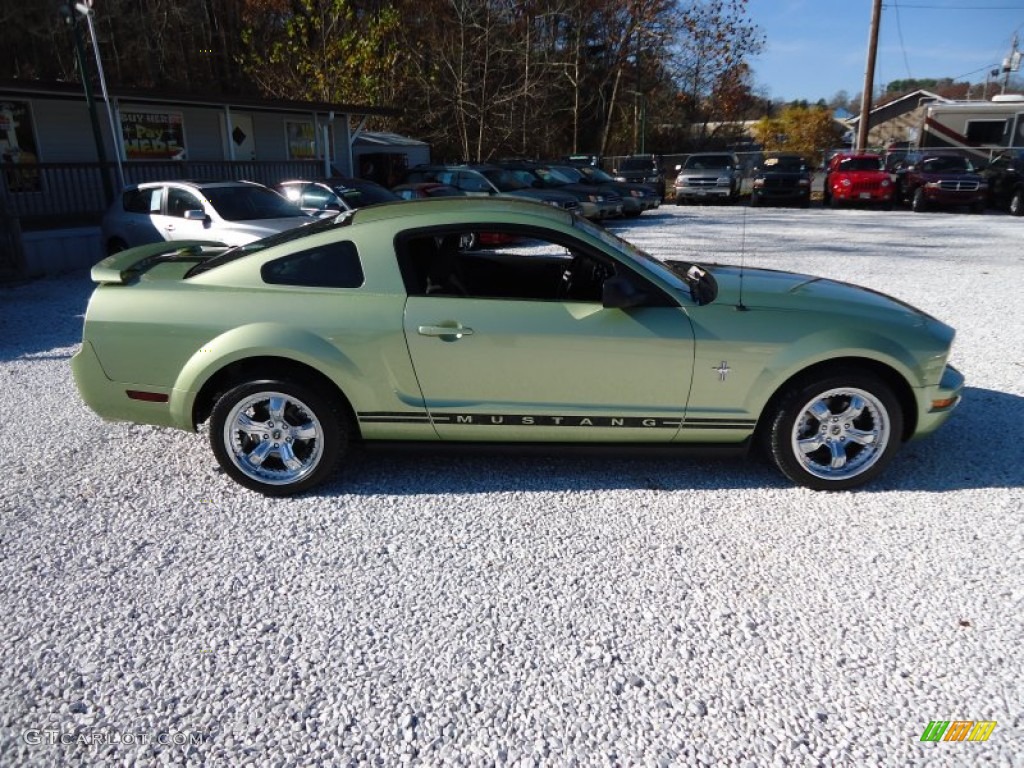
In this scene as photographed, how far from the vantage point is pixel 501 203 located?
392 cm

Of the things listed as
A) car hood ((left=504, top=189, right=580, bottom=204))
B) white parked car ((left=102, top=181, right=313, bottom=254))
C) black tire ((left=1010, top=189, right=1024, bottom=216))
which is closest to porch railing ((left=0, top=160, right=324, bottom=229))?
white parked car ((left=102, top=181, right=313, bottom=254))

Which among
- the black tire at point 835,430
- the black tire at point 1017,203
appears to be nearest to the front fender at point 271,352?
the black tire at point 835,430

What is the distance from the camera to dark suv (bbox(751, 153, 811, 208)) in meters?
23.4

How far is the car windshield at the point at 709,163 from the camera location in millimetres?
24727

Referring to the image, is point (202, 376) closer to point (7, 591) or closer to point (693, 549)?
point (7, 591)

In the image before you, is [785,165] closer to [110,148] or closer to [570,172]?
[570,172]

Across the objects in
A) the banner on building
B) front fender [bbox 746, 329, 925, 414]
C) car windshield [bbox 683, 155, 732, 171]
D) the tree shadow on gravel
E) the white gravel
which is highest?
the banner on building

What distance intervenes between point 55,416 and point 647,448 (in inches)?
165

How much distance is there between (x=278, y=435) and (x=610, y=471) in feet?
6.16

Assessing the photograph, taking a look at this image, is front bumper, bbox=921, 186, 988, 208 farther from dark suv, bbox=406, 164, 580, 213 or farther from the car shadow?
the car shadow

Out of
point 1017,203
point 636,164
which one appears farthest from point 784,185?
point 1017,203

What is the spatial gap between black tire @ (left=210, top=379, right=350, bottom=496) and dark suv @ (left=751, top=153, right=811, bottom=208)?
22.3 m

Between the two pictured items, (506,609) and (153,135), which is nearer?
(506,609)

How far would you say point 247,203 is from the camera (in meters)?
10.3
